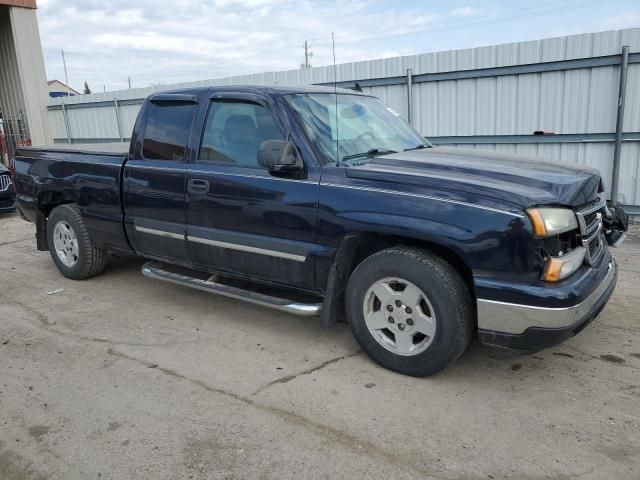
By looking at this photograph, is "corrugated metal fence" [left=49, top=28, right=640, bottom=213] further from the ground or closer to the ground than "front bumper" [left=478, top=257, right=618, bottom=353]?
further from the ground

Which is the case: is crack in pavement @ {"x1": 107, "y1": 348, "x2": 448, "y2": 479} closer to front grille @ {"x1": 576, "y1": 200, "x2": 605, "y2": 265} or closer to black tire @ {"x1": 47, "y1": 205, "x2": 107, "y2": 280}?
front grille @ {"x1": 576, "y1": 200, "x2": 605, "y2": 265}

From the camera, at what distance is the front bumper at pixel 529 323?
3.06 metres

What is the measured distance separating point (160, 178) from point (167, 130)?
0.44m

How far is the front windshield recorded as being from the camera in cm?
395

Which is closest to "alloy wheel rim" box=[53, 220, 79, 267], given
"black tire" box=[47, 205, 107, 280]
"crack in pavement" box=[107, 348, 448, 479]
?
"black tire" box=[47, 205, 107, 280]

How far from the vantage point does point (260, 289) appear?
5.18 m

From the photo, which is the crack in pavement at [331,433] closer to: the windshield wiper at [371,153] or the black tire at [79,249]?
the windshield wiper at [371,153]

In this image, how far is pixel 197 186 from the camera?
4.33 metres

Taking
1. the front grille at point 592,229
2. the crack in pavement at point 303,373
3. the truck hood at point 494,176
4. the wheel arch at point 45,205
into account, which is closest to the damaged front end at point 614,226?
the front grille at point 592,229

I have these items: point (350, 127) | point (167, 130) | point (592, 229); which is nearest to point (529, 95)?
point (350, 127)

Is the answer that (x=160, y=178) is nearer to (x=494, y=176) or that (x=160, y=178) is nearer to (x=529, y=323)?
(x=494, y=176)

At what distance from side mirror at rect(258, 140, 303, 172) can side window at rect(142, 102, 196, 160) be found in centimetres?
112

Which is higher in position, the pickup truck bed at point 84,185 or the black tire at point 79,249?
the pickup truck bed at point 84,185

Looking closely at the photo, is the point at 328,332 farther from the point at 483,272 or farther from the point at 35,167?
the point at 35,167
